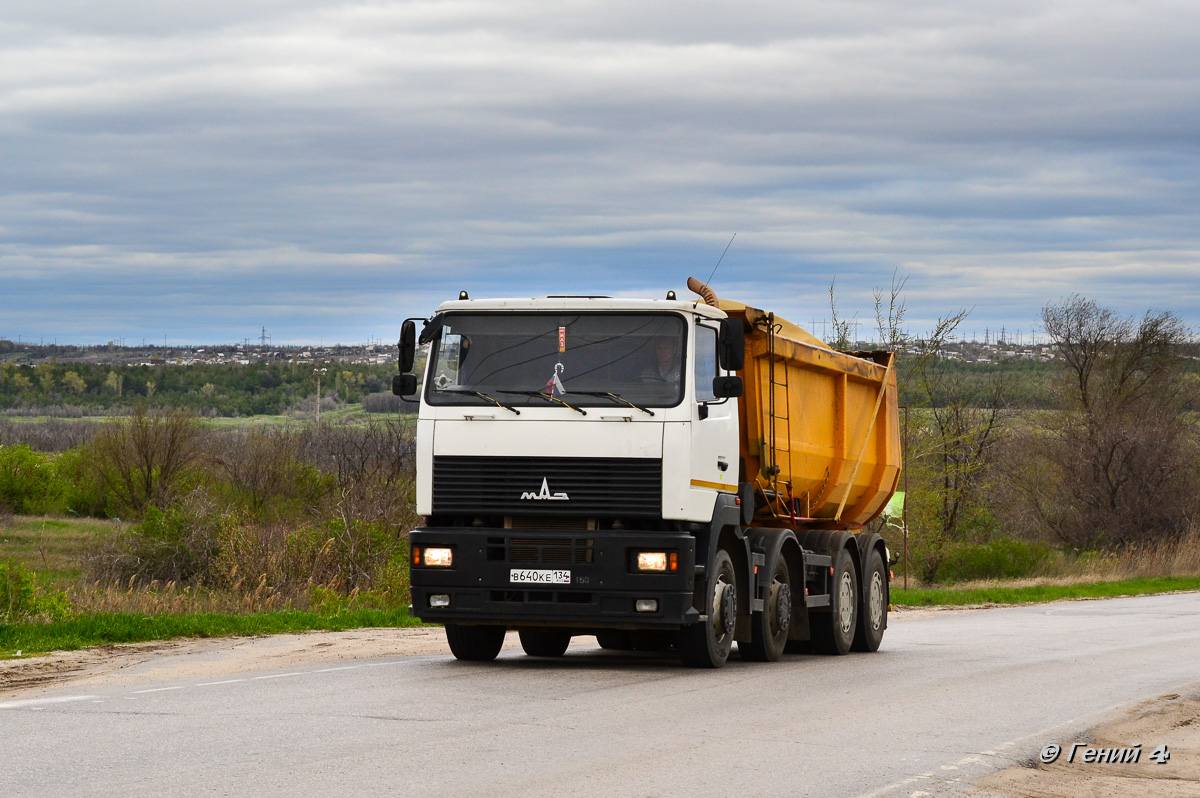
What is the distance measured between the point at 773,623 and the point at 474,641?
309 centimetres

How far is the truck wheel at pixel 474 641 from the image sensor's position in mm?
13594

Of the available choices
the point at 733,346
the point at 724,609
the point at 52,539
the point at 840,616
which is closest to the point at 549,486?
the point at 733,346

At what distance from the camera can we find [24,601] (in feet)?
59.4

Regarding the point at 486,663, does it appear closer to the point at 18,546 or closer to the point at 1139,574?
the point at 1139,574

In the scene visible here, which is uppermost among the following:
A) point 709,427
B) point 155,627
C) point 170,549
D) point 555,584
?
point 709,427

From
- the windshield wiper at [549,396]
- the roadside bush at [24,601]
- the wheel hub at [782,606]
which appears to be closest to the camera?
the windshield wiper at [549,396]

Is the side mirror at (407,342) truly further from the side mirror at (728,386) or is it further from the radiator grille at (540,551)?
the side mirror at (728,386)

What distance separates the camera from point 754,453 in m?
14.1

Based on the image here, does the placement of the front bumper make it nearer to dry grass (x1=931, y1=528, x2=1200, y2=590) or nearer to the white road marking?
the white road marking

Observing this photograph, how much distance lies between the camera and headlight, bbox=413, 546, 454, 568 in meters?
12.5

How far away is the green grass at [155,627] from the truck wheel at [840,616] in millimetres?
6156

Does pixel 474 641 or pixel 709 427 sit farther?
pixel 474 641

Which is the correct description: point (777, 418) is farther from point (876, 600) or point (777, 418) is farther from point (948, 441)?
point (948, 441)

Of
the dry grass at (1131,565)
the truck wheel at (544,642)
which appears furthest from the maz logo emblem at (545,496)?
the dry grass at (1131,565)
